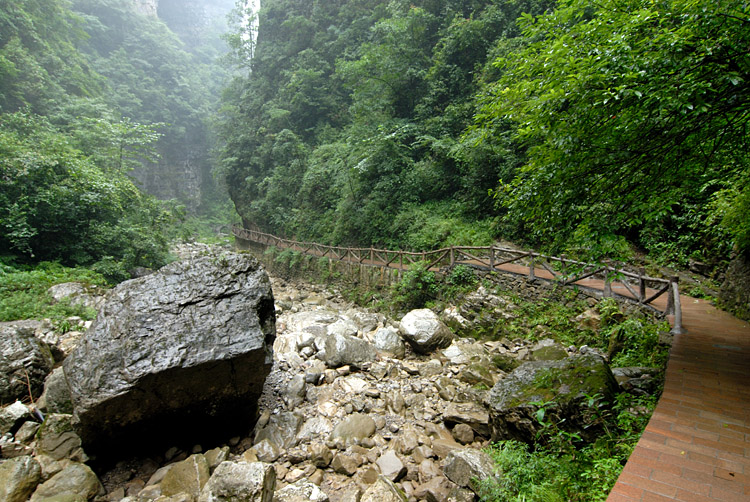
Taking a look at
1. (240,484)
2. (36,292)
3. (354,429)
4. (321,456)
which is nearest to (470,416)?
(354,429)

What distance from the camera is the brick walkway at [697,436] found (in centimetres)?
193

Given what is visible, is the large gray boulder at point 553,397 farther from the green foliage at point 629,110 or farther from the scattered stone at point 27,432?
the scattered stone at point 27,432

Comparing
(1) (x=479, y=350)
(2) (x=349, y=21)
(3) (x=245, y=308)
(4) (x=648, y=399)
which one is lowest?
(1) (x=479, y=350)

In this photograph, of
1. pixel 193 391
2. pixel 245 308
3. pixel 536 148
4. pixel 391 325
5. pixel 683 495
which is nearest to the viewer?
pixel 683 495

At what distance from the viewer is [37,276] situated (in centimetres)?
786

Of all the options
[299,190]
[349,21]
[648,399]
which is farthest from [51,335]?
[349,21]

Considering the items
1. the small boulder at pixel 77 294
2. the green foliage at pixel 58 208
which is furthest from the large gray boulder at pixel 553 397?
the green foliage at pixel 58 208

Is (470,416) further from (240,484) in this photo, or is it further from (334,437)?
(240,484)

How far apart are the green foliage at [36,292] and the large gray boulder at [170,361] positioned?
3404 mm

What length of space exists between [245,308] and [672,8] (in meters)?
6.05

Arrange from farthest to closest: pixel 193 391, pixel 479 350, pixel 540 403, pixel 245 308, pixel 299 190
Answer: pixel 299 190
pixel 479 350
pixel 245 308
pixel 193 391
pixel 540 403

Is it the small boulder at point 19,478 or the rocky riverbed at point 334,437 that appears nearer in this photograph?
the small boulder at point 19,478

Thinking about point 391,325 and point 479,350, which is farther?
point 391,325

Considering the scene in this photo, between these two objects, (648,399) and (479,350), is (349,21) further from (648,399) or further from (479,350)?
(648,399)
